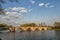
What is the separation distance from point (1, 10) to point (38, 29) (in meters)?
40.8

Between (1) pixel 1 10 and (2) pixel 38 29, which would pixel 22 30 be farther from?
(1) pixel 1 10

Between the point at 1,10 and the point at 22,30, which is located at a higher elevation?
the point at 1,10

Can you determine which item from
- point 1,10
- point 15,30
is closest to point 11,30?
point 15,30

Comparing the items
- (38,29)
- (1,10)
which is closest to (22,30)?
(38,29)

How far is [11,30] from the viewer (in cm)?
4556

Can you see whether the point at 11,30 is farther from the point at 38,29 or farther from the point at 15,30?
the point at 38,29

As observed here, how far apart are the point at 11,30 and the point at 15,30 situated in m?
1.30

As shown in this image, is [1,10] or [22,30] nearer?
[1,10]

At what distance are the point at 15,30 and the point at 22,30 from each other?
2262mm

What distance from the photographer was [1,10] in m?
7.85

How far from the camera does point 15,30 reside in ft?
151

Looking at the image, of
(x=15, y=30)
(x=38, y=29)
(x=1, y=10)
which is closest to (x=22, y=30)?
(x=15, y=30)

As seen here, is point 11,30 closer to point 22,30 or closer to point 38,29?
point 22,30

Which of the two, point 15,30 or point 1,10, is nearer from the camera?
point 1,10
